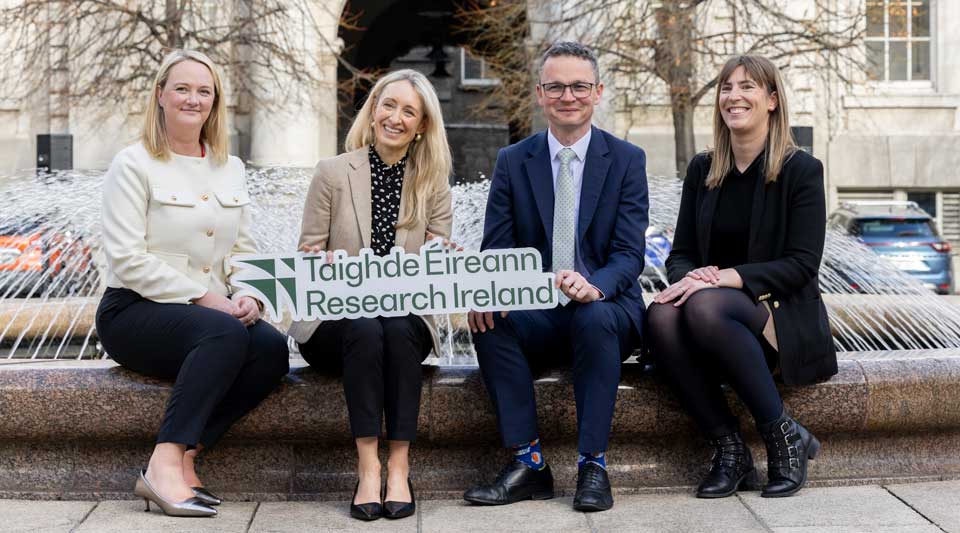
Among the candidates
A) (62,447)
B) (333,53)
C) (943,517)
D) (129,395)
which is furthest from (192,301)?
(333,53)

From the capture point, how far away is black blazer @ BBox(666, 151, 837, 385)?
452cm

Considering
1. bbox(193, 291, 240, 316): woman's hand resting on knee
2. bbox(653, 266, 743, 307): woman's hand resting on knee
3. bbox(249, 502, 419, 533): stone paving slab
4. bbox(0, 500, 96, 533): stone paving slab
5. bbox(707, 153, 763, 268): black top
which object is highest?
bbox(707, 153, 763, 268): black top

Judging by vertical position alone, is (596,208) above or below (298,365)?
above

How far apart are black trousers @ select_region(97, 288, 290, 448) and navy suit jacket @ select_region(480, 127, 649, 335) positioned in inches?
37.0

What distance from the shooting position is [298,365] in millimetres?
4898

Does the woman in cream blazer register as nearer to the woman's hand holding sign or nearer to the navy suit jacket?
the woman's hand holding sign

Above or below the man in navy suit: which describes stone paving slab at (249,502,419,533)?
below

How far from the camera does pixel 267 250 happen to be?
759cm

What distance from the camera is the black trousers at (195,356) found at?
4.21 m

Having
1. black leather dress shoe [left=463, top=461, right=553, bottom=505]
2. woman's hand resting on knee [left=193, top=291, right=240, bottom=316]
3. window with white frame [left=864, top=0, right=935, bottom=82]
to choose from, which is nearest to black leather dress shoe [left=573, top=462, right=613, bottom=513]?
black leather dress shoe [left=463, top=461, right=553, bottom=505]

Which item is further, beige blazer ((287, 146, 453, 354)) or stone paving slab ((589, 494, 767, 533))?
beige blazer ((287, 146, 453, 354))

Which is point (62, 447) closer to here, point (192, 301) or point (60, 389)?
point (60, 389)

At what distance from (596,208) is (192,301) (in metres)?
1.48

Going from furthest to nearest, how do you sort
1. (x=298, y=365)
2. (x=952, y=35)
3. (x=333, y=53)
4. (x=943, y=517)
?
1. (x=952, y=35)
2. (x=333, y=53)
3. (x=298, y=365)
4. (x=943, y=517)
